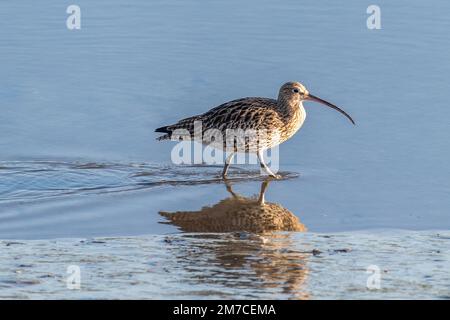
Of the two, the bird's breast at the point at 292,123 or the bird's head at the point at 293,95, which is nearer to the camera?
the bird's breast at the point at 292,123

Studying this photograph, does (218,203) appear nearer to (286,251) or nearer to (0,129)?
(286,251)

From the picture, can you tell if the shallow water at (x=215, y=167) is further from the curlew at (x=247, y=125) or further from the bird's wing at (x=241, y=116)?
the bird's wing at (x=241, y=116)

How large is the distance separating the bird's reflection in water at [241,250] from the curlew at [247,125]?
1.22m

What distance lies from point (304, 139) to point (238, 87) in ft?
Answer: 5.18

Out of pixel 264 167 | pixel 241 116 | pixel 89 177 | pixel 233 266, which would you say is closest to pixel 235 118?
pixel 241 116

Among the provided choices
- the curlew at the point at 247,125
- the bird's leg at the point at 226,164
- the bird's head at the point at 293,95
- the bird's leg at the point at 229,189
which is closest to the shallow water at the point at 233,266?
the bird's leg at the point at 229,189

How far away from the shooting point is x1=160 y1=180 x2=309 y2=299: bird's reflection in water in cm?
780

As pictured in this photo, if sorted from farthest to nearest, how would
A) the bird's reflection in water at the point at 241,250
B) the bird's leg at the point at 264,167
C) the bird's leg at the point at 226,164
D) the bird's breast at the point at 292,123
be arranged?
the bird's breast at the point at 292,123 → the bird's leg at the point at 226,164 → the bird's leg at the point at 264,167 → the bird's reflection in water at the point at 241,250

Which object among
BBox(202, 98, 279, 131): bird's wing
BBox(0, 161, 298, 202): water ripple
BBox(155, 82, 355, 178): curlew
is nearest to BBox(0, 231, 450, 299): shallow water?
BBox(0, 161, 298, 202): water ripple

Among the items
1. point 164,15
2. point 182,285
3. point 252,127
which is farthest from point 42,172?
point 164,15

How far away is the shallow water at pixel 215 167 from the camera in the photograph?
27.1 feet

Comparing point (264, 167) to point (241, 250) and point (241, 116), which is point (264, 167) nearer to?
point (241, 116)

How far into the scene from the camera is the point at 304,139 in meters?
13.1

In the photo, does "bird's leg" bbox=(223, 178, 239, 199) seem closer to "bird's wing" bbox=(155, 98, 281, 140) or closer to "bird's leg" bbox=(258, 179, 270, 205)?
"bird's leg" bbox=(258, 179, 270, 205)
